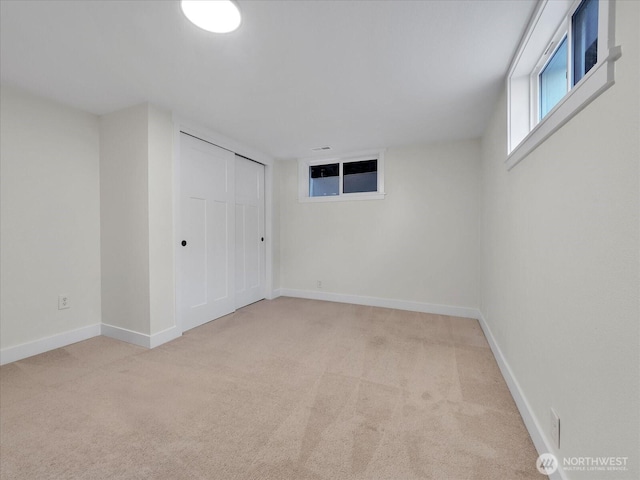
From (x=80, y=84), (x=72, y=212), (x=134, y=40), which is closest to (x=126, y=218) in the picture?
(x=72, y=212)

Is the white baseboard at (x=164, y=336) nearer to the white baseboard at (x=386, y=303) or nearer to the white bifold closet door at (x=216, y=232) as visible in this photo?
the white bifold closet door at (x=216, y=232)

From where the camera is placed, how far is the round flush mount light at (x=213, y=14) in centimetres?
135

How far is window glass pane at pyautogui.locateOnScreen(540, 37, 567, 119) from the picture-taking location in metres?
1.51

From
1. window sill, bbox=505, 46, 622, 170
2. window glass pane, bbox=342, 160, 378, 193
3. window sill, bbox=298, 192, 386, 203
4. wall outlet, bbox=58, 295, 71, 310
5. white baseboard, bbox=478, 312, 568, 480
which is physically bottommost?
white baseboard, bbox=478, 312, 568, 480

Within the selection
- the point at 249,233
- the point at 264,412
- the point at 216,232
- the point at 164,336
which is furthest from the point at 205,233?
the point at 264,412

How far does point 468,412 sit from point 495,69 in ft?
7.54

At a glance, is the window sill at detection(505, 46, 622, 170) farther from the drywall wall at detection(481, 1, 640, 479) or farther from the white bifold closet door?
the white bifold closet door

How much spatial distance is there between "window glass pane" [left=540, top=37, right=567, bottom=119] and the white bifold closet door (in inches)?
121

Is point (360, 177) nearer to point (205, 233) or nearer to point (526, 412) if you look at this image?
point (205, 233)

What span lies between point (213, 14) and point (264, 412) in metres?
2.24

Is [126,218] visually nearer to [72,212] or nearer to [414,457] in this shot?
[72,212]

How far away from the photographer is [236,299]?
12.2ft

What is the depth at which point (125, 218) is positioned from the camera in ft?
8.50

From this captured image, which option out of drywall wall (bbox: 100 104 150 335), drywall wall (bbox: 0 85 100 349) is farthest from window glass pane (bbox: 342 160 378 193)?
drywall wall (bbox: 0 85 100 349)
